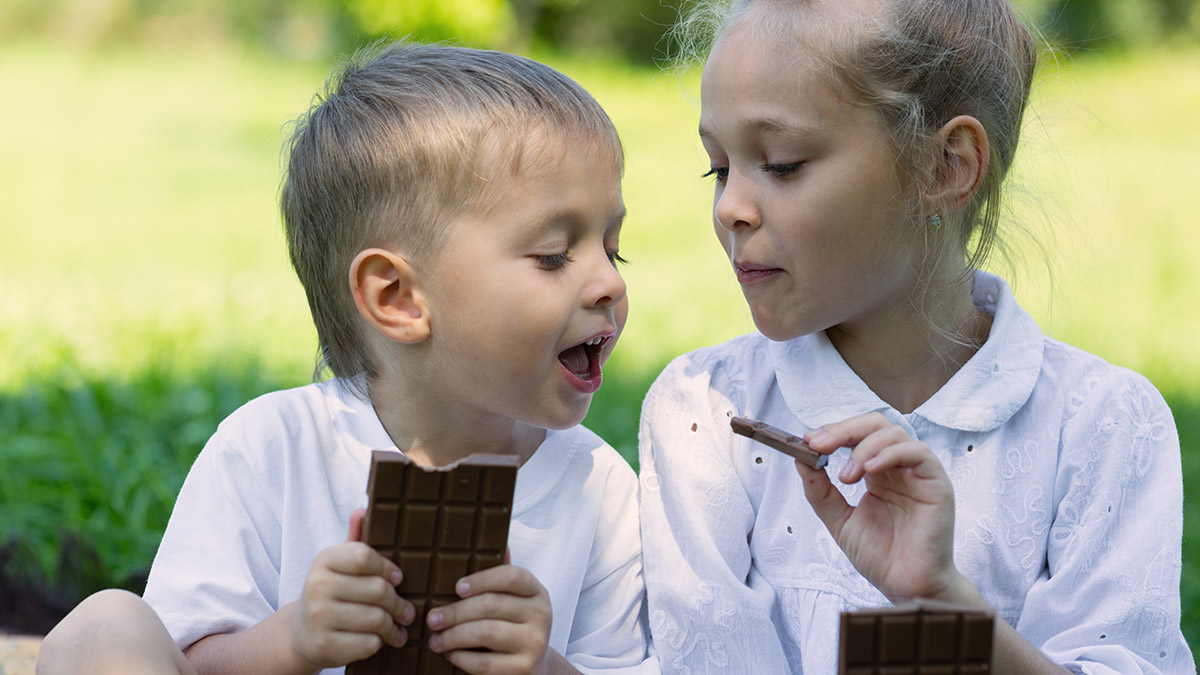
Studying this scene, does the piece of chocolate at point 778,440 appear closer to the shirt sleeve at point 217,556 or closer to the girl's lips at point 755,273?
the girl's lips at point 755,273

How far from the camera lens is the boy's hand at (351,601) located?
1818 millimetres

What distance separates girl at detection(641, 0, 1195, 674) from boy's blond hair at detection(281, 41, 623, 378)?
1.20ft

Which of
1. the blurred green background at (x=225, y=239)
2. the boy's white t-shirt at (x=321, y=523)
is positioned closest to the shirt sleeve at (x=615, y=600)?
the boy's white t-shirt at (x=321, y=523)

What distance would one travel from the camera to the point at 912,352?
8.32 ft

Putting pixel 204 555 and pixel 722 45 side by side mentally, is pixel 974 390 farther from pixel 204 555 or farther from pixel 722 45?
pixel 204 555

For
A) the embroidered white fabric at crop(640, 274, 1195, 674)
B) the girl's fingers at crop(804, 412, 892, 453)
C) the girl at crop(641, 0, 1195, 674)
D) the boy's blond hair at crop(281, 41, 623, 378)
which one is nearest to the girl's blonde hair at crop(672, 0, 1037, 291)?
the girl at crop(641, 0, 1195, 674)

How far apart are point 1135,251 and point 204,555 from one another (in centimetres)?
752

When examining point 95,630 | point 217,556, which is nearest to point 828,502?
point 217,556

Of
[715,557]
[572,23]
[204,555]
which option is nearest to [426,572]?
[204,555]

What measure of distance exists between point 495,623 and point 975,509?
1041 mm

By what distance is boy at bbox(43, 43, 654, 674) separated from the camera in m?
2.25

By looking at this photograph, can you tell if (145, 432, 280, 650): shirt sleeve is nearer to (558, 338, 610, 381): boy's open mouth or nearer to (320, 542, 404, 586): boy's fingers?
(320, 542, 404, 586): boy's fingers

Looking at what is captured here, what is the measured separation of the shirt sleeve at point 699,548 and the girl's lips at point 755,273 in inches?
12.8

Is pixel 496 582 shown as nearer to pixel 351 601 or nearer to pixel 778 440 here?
pixel 351 601
